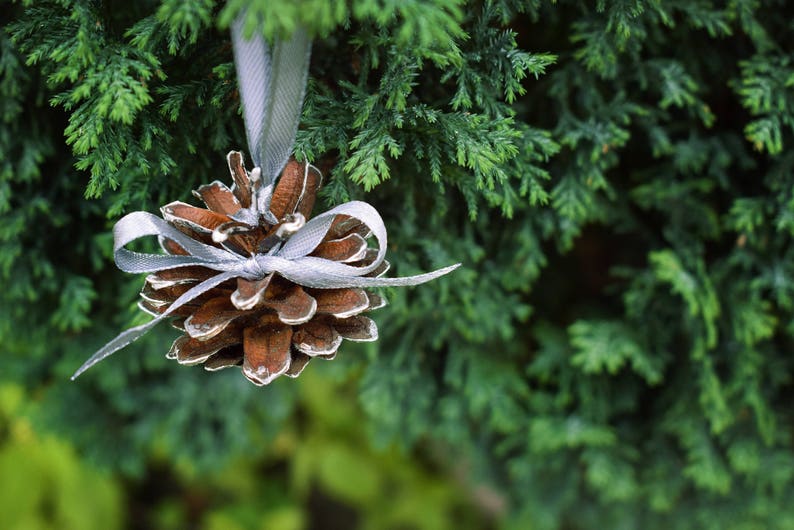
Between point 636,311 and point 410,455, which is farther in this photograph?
point 410,455

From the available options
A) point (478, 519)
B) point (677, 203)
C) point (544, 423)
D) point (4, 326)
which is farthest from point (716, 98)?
point (478, 519)

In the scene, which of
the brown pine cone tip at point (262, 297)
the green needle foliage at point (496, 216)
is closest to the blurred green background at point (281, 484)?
the green needle foliage at point (496, 216)

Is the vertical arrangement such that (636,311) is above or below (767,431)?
above

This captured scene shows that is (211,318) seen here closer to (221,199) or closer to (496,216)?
(221,199)

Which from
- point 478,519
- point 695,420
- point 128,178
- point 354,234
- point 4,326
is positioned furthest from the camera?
point 478,519

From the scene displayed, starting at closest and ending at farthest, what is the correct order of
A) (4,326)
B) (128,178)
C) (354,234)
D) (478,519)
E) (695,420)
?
(354,234)
(128,178)
(4,326)
(695,420)
(478,519)

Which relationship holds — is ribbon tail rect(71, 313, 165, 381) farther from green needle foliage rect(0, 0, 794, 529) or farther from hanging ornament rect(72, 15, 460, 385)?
green needle foliage rect(0, 0, 794, 529)

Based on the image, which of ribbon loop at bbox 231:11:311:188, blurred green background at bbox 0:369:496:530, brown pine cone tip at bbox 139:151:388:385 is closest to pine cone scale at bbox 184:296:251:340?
brown pine cone tip at bbox 139:151:388:385

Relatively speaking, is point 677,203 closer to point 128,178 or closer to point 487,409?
point 487,409
